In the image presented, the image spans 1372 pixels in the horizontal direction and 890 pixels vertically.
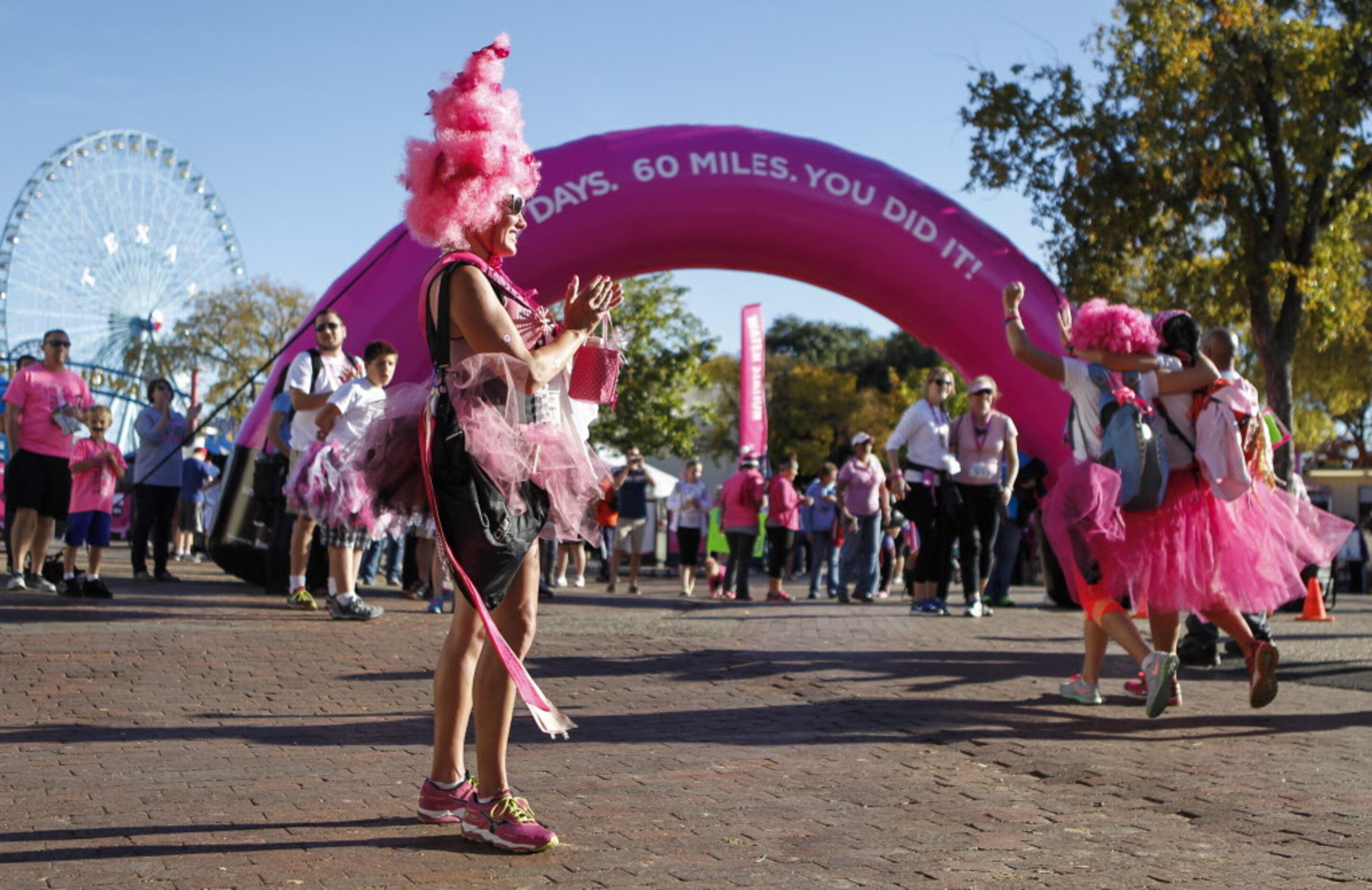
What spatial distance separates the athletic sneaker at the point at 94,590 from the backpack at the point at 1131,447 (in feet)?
22.9

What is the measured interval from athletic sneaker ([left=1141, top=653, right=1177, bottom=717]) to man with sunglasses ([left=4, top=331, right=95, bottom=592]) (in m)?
7.31

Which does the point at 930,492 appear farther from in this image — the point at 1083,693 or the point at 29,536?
the point at 29,536

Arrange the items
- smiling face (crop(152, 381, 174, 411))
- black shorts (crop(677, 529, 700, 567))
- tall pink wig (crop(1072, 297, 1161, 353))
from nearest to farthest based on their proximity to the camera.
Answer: tall pink wig (crop(1072, 297, 1161, 353)) < smiling face (crop(152, 381, 174, 411)) < black shorts (crop(677, 529, 700, 567))

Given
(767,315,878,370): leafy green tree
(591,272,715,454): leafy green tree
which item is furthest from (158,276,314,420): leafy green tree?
(767,315,878,370): leafy green tree

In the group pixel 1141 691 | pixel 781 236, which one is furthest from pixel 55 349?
pixel 1141 691

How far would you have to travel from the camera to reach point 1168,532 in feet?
20.1

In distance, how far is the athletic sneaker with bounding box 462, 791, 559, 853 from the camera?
139 inches

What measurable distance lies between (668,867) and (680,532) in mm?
12736

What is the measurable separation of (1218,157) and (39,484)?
12254 mm

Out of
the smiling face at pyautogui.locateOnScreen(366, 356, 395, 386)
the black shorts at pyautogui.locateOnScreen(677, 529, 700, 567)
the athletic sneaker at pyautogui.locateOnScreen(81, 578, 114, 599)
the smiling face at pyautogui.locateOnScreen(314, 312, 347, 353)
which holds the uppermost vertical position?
the smiling face at pyautogui.locateOnScreen(314, 312, 347, 353)

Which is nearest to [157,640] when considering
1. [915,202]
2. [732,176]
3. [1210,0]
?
[732,176]

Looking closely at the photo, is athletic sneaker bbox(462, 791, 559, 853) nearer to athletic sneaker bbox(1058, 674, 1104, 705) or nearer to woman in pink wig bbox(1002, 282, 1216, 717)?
woman in pink wig bbox(1002, 282, 1216, 717)

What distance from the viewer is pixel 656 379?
141 feet

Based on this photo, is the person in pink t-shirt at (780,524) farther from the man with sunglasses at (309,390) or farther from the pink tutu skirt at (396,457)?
the pink tutu skirt at (396,457)
